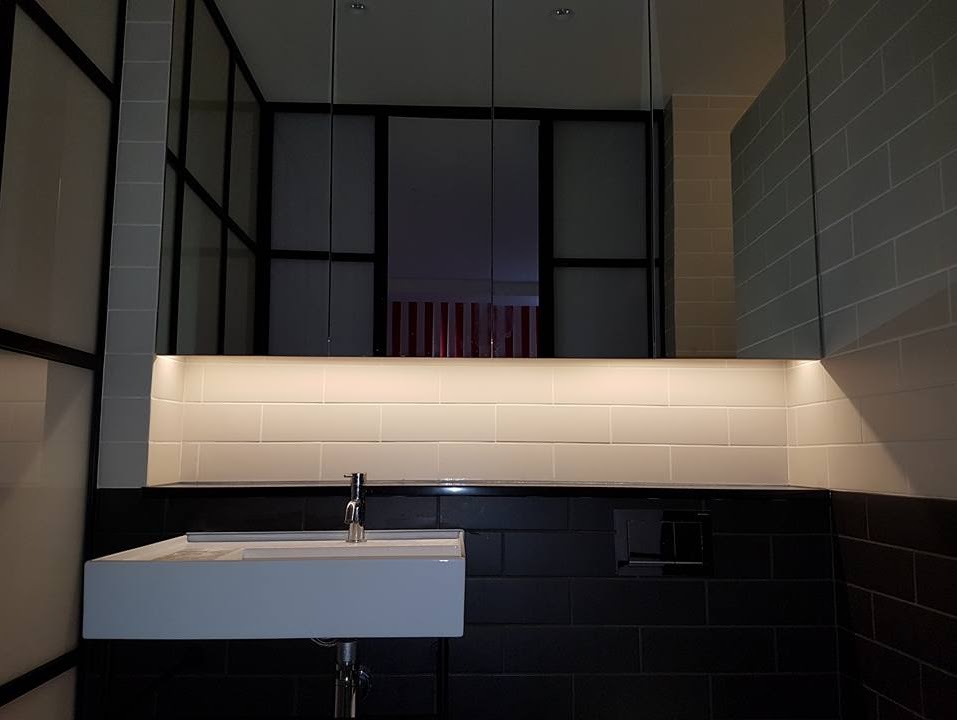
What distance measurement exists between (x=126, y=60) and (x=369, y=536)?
5.01 ft

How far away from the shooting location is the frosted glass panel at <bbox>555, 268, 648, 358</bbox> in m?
2.22

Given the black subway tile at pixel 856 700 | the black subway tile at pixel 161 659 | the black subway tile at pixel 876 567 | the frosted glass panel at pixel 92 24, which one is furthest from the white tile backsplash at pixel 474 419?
the frosted glass panel at pixel 92 24

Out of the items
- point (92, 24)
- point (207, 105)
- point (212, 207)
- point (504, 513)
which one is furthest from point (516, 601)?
point (92, 24)

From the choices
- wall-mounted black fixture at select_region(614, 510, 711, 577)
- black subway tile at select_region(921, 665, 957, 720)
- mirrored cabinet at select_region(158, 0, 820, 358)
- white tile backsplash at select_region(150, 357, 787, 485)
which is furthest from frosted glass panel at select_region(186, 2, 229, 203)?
black subway tile at select_region(921, 665, 957, 720)

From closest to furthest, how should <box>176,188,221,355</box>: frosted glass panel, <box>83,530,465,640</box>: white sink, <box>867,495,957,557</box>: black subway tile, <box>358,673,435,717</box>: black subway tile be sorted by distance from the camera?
<box>83,530,465,640</box>: white sink < <box>867,495,957,557</box>: black subway tile < <box>358,673,435,717</box>: black subway tile < <box>176,188,221,355</box>: frosted glass panel

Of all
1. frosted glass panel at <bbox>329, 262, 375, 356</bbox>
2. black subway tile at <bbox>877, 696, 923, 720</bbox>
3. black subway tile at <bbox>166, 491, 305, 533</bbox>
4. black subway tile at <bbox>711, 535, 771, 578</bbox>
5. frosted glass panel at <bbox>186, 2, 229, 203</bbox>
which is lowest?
black subway tile at <bbox>877, 696, 923, 720</bbox>

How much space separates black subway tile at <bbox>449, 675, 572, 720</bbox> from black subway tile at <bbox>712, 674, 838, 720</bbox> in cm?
42

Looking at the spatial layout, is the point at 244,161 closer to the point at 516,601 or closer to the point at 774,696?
the point at 516,601

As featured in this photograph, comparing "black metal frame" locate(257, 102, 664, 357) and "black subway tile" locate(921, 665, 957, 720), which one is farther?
"black metal frame" locate(257, 102, 664, 357)

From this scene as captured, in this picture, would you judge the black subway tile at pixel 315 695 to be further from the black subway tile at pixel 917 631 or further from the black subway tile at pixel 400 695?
the black subway tile at pixel 917 631

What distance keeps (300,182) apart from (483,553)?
1182 millimetres

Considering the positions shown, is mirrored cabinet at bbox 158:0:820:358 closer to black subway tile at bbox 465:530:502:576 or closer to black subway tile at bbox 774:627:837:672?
black subway tile at bbox 465:530:502:576

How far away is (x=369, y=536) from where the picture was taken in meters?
2.05

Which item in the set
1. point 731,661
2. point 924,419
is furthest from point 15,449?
point 924,419
